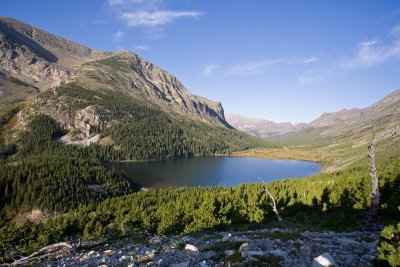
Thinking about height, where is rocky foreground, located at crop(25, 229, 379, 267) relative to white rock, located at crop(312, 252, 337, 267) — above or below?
below

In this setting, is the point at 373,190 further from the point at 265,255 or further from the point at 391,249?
the point at 391,249

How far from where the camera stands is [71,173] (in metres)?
142

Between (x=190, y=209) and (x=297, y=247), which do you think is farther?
(x=190, y=209)

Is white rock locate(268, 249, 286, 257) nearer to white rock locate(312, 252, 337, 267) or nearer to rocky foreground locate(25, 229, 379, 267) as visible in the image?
rocky foreground locate(25, 229, 379, 267)

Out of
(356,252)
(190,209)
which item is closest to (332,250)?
(356,252)

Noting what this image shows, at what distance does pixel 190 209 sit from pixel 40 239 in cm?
3452

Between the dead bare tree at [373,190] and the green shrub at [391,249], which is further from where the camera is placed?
the dead bare tree at [373,190]

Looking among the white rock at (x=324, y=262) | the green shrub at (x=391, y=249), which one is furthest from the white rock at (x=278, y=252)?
the green shrub at (x=391, y=249)

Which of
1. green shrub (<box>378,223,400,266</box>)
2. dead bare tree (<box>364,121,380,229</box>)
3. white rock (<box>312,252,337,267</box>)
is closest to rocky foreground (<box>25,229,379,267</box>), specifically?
white rock (<box>312,252,337,267</box>)

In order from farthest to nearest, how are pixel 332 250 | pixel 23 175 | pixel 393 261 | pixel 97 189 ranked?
1. pixel 97 189
2. pixel 23 175
3. pixel 332 250
4. pixel 393 261

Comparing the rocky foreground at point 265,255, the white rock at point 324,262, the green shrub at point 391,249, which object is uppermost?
the green shrub at point 391,249

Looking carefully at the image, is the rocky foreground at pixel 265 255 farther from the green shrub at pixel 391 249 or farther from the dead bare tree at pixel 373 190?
the dead bare tree at pixel 373 190

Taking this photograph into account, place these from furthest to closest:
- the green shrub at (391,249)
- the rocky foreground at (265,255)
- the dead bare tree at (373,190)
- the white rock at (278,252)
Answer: the dead bare tree at (373,190)
the white rock at (278,252)
the rocky foreground at (265,255)
the green shrub at (391,249)

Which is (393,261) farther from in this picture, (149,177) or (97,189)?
(149,177)
